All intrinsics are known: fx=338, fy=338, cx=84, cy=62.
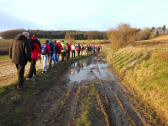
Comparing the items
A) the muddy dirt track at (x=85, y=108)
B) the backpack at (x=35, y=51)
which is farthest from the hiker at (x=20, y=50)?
the backpack at (x=35, y=51)

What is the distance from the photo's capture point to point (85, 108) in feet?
36.0

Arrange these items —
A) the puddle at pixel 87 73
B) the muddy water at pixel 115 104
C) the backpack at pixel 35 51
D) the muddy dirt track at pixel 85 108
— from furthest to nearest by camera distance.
Result: the puddle at pixel 87 73 < the backpack at pixel 35 51 < the muddy water at pixel 115 104 < the muddy dirt track at pixel 85 108

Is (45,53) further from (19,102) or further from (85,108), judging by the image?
(85,108)

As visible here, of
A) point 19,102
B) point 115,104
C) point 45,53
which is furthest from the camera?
point 45,53

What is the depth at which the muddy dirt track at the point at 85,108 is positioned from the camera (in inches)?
372

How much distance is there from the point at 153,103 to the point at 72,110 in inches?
127

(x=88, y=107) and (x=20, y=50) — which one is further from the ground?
(x=20, y=50)

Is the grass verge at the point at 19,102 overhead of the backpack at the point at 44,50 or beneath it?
beneath

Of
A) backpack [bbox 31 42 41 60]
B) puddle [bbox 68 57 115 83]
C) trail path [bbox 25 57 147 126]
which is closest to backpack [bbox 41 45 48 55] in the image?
puddle [bbox 68 57 115 83]

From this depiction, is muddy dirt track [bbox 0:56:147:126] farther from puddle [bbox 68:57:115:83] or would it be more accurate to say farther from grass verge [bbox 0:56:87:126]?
puddle [bbox 68:57:115:83]

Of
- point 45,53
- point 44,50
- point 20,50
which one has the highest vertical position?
point 20,50

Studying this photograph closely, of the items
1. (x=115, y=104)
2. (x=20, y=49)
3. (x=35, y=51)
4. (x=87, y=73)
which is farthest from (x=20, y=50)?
(x=87, y=73)

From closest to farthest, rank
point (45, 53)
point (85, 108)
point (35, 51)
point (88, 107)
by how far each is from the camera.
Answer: point (85, 108) < point (88, 107) < point (35, 51) < point (45, 53)

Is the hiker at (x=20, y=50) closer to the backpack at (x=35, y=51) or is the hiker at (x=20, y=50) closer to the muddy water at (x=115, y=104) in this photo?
the backpack at (x=35, y=51)
